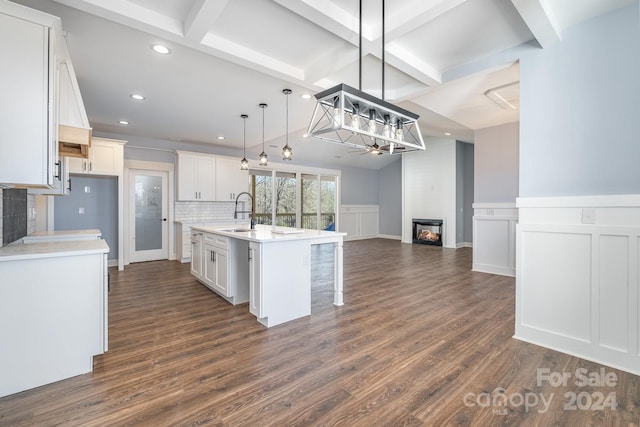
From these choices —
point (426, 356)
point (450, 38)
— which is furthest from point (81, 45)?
point (426, 356)

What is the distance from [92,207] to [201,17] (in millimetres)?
4919

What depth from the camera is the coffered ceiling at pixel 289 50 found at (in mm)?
2316

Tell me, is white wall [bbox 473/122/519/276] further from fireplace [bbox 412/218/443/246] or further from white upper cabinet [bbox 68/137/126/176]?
white upper cabinet [bbox 68/137/126/176]

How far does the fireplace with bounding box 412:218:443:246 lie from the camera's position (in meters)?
8.51

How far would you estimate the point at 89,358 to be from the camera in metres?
2.12

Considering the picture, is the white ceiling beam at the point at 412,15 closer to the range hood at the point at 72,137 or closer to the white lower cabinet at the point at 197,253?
the range hood at the point at 72,137

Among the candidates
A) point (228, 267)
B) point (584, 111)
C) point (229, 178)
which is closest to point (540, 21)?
point (584, 111)

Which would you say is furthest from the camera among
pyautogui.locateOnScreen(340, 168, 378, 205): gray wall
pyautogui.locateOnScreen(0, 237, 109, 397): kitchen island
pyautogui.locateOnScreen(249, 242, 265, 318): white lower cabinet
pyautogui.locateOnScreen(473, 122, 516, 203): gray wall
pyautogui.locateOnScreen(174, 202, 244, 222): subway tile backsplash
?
pyautogui.locateOnScreen(340, 168, 378, 205): gray wall

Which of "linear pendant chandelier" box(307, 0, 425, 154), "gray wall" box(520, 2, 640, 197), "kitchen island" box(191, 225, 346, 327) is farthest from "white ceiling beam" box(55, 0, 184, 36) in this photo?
"gray wall" box(520, 2, 640, 197)

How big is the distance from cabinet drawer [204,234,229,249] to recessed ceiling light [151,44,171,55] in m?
2.00

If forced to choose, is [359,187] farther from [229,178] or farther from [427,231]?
[229,178]

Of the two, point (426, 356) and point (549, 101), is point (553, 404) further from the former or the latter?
point (549, 101)

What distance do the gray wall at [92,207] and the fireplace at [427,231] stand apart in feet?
25.0

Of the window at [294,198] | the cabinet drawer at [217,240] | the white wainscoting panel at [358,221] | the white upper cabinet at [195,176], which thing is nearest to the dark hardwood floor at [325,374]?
the cabinet drawer at [217,240]
